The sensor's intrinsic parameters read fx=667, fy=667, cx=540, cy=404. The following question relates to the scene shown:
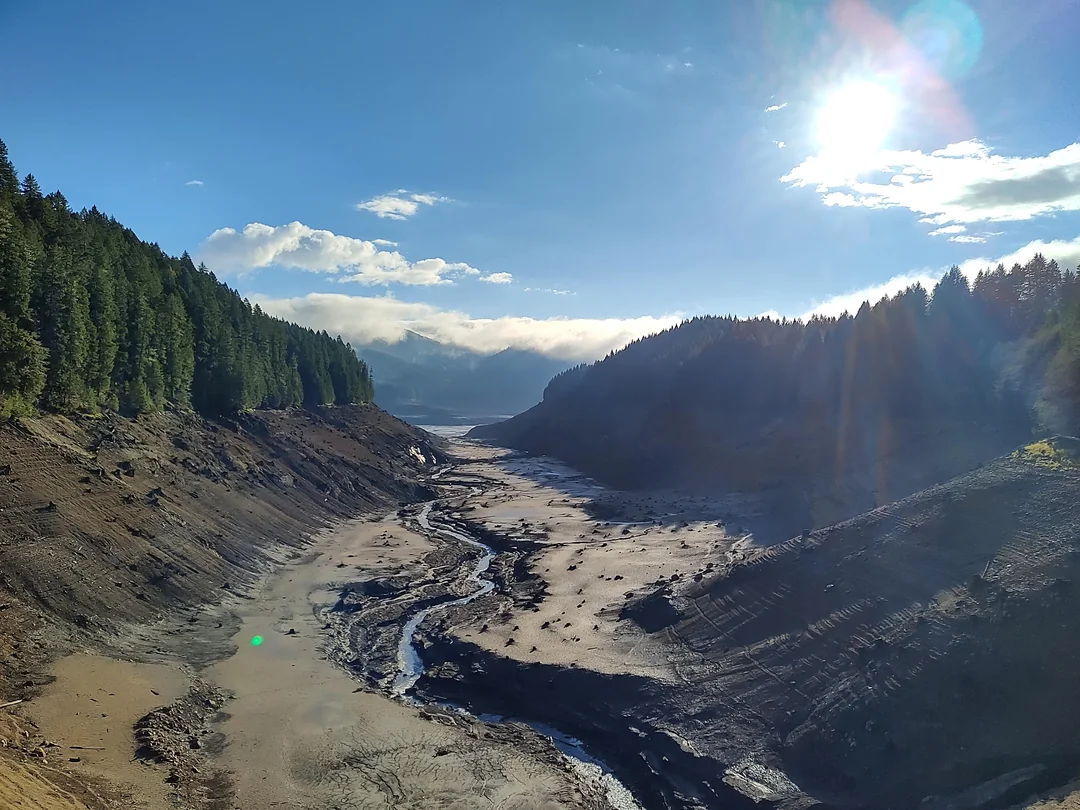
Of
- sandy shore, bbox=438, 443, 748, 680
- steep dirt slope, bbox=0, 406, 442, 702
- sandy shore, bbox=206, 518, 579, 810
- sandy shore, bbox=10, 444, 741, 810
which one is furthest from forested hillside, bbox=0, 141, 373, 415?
sandy shore, bbox=438, 443, 748, 680

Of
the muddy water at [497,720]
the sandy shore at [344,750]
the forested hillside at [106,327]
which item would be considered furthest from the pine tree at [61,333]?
the muddy water at [497,720]

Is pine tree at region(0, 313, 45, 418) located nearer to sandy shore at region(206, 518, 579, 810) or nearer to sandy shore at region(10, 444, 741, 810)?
sandy shore at region(10, 444, 741, 810)

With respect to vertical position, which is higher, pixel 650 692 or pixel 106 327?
pixel 106 327

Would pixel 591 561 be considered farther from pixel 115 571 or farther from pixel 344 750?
pixel 115 571

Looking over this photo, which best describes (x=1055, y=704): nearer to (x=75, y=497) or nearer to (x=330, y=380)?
(x=75, y=497)

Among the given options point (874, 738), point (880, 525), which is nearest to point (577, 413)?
point (880, 525)

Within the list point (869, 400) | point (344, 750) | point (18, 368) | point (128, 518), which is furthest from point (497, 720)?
point (869, 400)

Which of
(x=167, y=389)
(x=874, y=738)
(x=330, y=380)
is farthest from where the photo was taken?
(x=330, y=380)

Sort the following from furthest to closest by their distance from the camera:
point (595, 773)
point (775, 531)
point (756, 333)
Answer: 1. point (756, 333)
2. point (775, 531)
3. point (595, 773)

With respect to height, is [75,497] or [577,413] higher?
[577,413]
